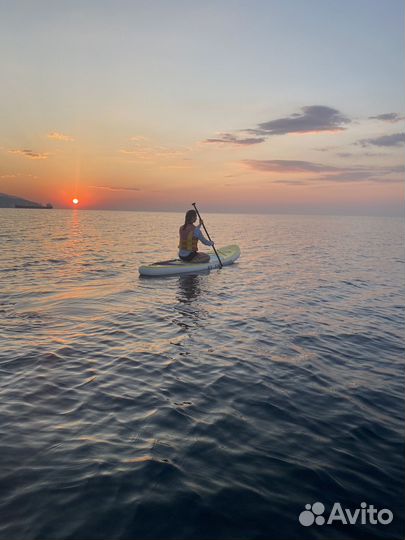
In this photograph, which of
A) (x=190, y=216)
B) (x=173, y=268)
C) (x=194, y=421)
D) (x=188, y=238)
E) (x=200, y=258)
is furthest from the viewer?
(x=200, y=258)

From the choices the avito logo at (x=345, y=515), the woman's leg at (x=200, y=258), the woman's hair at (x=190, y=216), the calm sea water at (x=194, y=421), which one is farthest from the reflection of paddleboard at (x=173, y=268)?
the avito logo at (x=345, y=515)

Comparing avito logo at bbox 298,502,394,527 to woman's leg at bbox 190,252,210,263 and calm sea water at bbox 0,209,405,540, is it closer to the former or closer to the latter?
calm sea water at bbox 0,209,405,540

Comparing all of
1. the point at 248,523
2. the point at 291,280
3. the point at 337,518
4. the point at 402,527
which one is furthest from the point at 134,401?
the point at 291,280

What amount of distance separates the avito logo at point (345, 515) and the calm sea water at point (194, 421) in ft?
0.27

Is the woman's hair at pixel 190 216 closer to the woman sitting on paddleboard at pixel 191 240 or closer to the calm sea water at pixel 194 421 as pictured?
the woman sitting on paddleboard at pixel 191 240

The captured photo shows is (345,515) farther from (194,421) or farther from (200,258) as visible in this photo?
(200,258)

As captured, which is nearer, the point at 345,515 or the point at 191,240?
the point at 345,515

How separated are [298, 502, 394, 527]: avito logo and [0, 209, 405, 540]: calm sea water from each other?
0.08 metres

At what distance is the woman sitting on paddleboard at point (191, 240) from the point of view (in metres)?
20.2

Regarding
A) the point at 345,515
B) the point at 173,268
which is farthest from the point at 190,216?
the point at 345,515

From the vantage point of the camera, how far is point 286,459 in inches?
210

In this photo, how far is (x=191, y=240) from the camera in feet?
68.3

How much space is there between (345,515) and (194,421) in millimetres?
2588

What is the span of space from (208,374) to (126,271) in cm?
1591
